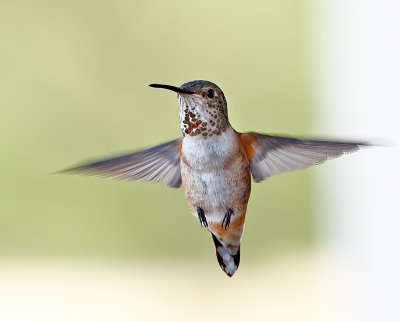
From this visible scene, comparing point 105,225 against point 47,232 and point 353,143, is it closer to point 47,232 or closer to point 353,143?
point 47,232

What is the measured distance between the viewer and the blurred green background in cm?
372

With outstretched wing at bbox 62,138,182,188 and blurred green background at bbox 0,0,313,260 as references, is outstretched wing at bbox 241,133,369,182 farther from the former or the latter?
blurred green background at bbox 0,0,313,260

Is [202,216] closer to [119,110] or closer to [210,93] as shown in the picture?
[210,93]

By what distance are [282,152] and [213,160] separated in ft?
0.41

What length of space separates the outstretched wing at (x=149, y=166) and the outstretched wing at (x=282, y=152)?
138 mm

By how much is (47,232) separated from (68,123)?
727 millimetres

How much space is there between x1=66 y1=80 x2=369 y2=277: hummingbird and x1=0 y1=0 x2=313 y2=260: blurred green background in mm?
2579

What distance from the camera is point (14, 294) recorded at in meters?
3.68

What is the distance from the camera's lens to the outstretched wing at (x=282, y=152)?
89cm

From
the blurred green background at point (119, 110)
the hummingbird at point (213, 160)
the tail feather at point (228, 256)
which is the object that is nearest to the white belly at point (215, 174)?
the hummingbird at point (213, 160)

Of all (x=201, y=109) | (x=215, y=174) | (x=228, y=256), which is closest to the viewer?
(x=201, y=109)

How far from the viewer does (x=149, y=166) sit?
1.10 metres

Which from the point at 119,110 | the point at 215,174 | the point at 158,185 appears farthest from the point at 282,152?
the point at 119,110

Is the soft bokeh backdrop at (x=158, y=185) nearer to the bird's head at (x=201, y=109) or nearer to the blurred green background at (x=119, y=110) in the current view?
the blurred green background at (x=119, y=110)
